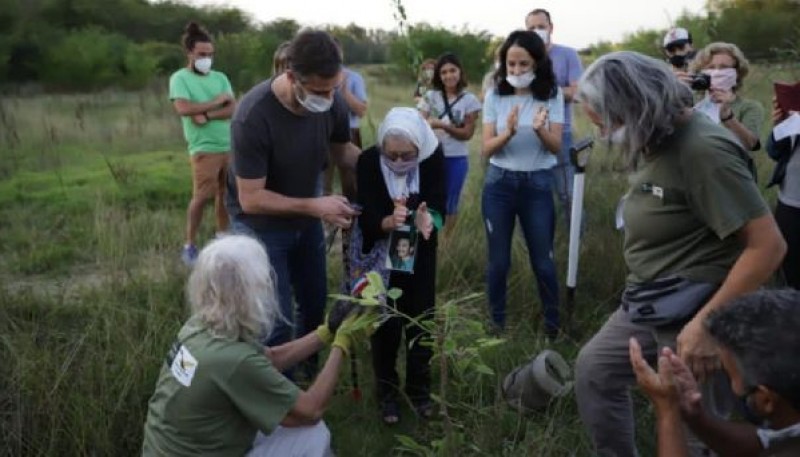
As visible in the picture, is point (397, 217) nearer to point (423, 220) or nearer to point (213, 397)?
point (423, 220)

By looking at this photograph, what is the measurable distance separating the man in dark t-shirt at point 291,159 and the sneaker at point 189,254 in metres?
1.20

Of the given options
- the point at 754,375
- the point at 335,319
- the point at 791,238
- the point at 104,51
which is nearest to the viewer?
the point at 754,375

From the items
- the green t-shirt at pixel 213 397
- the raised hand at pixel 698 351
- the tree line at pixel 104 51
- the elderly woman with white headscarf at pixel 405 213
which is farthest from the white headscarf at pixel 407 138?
the tree line at pixel 104 51

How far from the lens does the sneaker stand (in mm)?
4425

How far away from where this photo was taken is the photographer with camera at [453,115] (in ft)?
17.7

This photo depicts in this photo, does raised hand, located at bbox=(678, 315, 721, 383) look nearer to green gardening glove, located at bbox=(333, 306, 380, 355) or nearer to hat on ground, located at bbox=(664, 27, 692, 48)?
green gardening glove, located at bbox=(333, 306, 380, 355)

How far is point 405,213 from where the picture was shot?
10.2 ft

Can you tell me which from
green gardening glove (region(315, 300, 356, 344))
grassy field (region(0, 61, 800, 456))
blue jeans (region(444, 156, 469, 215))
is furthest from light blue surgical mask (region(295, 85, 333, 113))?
blue jeans (region(444, 156, 469, 215))

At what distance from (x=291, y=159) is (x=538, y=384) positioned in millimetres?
1373

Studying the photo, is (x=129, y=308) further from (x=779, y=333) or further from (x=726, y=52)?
(x=726, y=52)

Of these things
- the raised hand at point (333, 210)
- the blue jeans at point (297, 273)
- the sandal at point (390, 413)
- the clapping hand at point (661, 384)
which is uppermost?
the raised hand at point (333, 210)

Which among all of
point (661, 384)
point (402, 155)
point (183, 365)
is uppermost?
point (402, 155)

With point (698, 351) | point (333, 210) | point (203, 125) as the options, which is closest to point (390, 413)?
point (333, 210)

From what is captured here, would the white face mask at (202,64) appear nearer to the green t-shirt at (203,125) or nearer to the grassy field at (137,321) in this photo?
the green t-shirt at (203,125)
